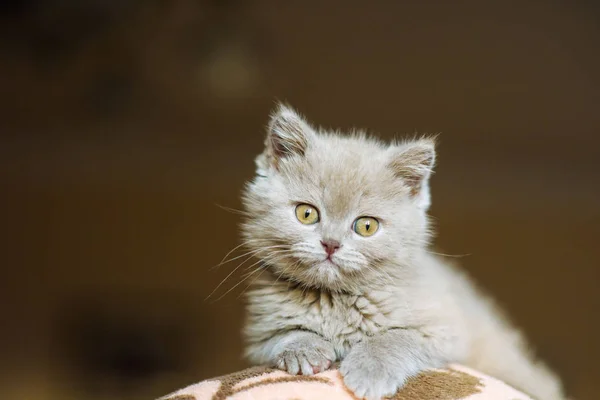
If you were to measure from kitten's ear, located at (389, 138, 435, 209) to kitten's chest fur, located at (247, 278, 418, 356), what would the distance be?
0.89ft

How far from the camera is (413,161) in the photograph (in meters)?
1.39

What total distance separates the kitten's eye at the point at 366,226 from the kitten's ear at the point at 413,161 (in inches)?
5.5

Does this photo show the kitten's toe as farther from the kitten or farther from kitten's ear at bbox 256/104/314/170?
kitten's ear at bbox 256/104/314/170

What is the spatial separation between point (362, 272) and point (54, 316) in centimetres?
223

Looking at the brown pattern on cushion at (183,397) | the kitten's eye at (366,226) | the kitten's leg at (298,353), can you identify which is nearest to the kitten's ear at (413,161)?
the kitten's eye at (366,226)

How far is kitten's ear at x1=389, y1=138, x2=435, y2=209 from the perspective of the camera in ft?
4.52

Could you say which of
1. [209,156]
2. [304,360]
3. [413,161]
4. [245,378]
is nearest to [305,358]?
[304,360]

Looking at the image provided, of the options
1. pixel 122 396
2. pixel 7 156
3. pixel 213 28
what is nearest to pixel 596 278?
pixel 213 28

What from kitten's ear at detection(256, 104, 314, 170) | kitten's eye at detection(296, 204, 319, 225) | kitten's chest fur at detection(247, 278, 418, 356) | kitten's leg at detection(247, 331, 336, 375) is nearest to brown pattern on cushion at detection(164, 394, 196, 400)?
kitten's leg at detection(247, 331, 336, 375)

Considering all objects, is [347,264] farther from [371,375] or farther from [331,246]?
[371,375]

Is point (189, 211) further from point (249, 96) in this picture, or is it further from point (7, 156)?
point (7, 156)

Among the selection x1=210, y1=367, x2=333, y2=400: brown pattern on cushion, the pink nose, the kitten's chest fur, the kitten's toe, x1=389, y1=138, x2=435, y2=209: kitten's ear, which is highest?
x1=389, y1=138, x2=435, y2=209: kitten's ear

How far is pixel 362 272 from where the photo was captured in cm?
130

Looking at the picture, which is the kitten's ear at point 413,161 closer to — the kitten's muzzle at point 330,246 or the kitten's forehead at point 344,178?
the kitten's forehead at point 344,178
